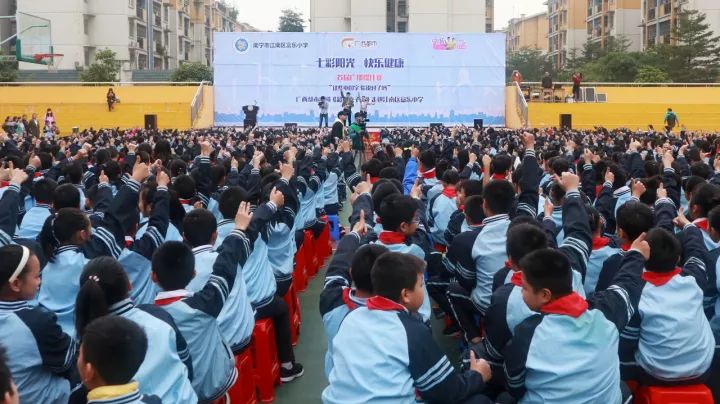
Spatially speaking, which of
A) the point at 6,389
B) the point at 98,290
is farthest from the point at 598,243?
the point at 6,389

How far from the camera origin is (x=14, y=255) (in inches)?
106

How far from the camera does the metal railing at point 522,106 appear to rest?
75.9ft

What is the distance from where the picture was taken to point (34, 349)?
8.70 ft

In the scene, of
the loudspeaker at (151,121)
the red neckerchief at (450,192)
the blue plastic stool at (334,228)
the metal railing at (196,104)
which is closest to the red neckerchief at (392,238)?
the red neckerchief at (450,192)

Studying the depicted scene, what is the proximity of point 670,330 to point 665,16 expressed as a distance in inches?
1700

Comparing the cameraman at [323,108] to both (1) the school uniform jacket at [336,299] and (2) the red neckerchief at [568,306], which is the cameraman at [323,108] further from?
(2) the red neckerchief at [568,306]

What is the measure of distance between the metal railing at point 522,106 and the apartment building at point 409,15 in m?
11.2

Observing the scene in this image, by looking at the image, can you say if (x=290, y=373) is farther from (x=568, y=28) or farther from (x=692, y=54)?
(x=568, y=28)

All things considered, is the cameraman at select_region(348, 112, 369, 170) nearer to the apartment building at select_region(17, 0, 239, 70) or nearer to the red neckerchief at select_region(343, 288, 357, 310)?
the red neckerchief at select_region(343, 288, 357, 310)

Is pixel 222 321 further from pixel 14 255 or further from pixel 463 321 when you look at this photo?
pixel 463 321

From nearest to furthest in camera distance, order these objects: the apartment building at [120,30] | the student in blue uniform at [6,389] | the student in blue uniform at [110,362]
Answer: the student in blue uniform at [6,389]
the student in blue uniform at [110,362]
the apartment building at [120,30]

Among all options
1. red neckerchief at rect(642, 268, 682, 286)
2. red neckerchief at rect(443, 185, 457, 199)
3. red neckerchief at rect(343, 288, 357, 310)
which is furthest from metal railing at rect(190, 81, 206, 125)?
red neckerchief at rect(642, 268, 682, 286)

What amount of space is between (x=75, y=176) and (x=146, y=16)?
37196 mm

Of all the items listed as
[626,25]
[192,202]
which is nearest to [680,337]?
[192,202]
